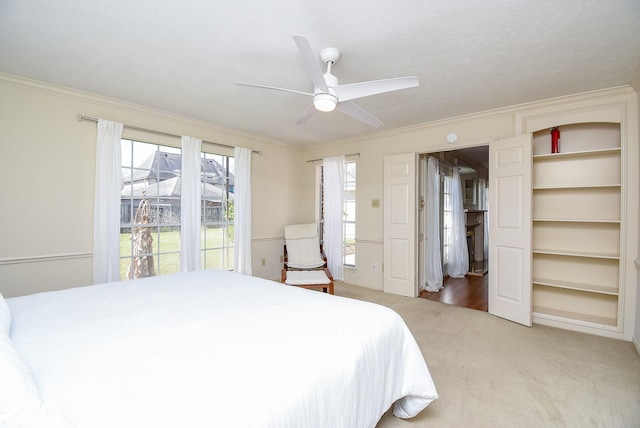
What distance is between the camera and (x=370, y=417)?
4.18 feet

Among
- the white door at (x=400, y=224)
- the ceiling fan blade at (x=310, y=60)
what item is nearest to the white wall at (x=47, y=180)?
the ceiling fan blade at (x=310, y=60)

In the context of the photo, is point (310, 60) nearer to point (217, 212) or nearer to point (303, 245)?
point (217, 212)

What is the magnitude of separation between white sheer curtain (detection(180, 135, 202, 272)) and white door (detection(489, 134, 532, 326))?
12.1ft

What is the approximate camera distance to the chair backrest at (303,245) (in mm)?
4445

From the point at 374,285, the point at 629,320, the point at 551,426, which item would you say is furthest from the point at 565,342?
the point at 374,285

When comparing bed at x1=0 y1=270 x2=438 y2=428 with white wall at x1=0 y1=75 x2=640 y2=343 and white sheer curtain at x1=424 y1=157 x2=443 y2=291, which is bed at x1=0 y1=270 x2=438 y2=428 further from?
white sheer curtain at x1=424 y1=157 x2=443 y2=291

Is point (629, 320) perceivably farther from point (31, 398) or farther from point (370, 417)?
point (31, 398)

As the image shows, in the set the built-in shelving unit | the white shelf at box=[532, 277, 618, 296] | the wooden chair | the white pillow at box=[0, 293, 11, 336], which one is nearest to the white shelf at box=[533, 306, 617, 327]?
the built-in shelving unit

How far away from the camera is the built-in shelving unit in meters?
2.87

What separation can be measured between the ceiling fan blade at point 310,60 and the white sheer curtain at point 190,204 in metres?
2.45

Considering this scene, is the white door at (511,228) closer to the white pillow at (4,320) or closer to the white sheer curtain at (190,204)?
the white sheer curtain at (190,204)

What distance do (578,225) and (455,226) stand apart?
231 centimetres

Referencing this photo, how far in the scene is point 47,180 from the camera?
273cm

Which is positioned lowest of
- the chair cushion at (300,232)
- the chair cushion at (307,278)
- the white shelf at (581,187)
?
the chair cushion at (307,278)
